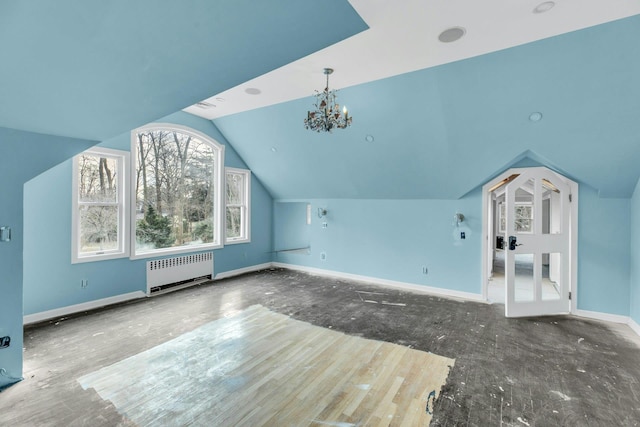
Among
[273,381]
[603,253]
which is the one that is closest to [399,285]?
[603,253]

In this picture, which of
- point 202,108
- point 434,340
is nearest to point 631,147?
point 434,340

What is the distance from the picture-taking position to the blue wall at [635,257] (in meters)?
3.72

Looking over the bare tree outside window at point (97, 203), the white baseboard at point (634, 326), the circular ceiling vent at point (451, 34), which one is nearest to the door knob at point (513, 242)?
the white baseboard at point (634, 326)

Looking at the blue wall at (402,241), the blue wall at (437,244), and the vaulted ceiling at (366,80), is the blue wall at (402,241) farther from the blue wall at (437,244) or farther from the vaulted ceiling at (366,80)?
the vaulted ceiling at (366,80)

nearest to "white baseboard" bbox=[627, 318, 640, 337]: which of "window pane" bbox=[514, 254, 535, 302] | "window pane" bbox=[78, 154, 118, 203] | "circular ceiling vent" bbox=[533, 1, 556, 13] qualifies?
"window pane" bbox=[514, 254, 535, 302]

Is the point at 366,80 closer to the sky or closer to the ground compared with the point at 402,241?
closer to the sky

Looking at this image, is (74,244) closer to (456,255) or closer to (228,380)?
(228,380)

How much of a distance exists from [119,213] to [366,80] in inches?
169

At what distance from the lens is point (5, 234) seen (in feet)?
7.87

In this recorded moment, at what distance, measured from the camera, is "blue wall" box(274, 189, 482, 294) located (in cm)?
504

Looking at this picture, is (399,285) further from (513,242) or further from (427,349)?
(427,349)

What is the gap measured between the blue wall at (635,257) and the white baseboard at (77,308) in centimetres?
710

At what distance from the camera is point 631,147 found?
134 inches

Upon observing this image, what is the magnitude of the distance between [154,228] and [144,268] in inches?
28.5
